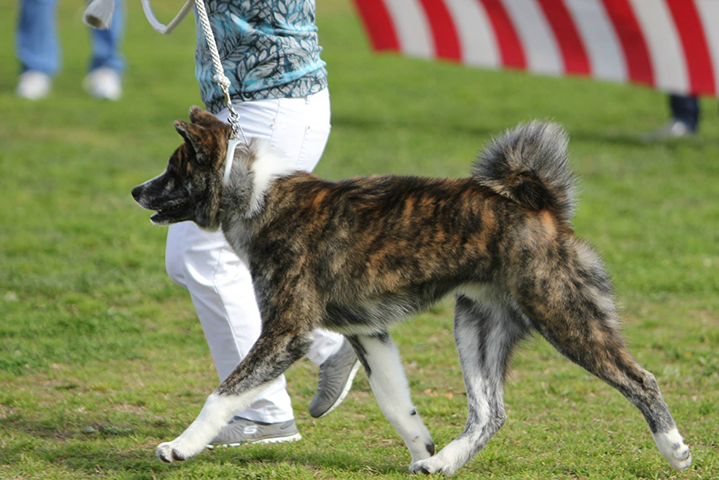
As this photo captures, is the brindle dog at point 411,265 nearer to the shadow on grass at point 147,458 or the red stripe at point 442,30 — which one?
the shadow on grass at point 147,458

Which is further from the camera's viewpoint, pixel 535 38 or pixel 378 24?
pixel 378 24

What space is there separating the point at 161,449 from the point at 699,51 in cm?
820

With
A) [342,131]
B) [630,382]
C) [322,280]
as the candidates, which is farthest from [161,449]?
[342,131]

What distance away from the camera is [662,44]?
10.2 metres

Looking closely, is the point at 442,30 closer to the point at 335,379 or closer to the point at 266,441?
the point at 335,379

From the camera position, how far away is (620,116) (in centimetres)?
1255

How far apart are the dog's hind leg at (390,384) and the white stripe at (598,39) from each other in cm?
756

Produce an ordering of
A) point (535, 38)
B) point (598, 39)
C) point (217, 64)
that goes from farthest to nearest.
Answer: point (535, 38) < point (598, 39) < point (217, 64)

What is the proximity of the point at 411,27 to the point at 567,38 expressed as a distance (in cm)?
185

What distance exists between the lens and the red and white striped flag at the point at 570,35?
394 inches

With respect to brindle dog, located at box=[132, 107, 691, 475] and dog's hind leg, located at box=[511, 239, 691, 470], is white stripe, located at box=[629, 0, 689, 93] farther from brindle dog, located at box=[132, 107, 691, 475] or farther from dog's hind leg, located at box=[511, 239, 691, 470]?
dog's hind leg, located at box=[511, 239, 691, 470]

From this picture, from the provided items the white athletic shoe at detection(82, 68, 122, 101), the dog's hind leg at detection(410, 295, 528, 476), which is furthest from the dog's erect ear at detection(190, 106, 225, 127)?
the white athletic shoe at detection(82, 68, 122, 101)

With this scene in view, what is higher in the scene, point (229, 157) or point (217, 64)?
point (217, 64)

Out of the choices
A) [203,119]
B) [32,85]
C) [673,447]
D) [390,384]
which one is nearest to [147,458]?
[390,384]
